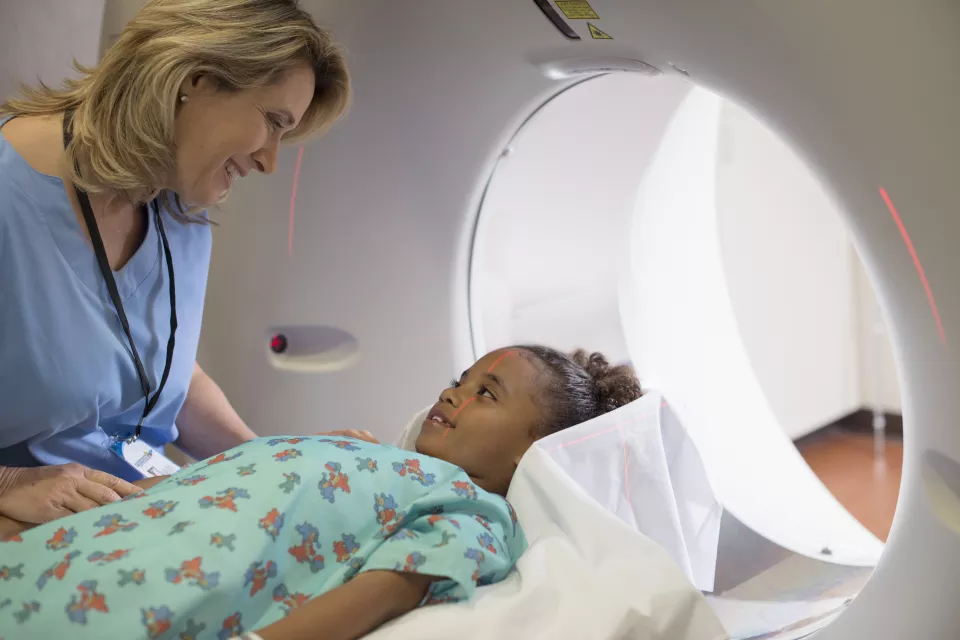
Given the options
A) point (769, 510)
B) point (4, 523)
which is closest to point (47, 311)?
point (4, 523)

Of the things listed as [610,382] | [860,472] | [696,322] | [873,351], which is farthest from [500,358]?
[873,351]

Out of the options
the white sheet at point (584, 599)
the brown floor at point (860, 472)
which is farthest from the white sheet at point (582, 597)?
the brown floor at point (860, 472)

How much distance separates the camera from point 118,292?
130cm

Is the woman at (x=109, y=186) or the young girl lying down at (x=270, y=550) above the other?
the woman at (x=109, y=186)

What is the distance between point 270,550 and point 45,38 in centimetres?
120

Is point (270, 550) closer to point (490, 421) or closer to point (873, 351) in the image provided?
point (490, 421)

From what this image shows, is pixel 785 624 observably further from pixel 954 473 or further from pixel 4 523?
pixel 4 523

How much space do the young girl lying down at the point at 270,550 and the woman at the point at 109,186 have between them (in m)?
0.18

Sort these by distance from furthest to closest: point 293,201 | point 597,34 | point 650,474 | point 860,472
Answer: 1. point 860,472
2. point 293,201
3. point 650,474
4. point 597,34

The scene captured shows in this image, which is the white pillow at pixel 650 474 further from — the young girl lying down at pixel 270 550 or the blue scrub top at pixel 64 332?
A: the blue scrub top at pixel 64 332

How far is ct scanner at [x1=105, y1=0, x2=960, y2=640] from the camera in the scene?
2.92ft

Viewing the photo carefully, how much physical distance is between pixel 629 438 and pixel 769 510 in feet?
1.60

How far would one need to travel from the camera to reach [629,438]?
148 cm

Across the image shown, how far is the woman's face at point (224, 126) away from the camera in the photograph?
1.23 m
